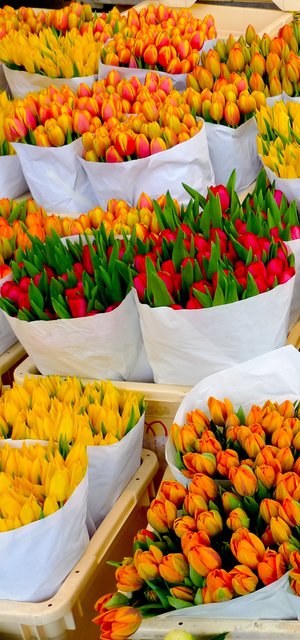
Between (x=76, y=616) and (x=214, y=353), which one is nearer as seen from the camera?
(x=76, y=616)

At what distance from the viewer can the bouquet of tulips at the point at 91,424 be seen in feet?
5.58

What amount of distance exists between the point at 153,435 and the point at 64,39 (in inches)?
67.6

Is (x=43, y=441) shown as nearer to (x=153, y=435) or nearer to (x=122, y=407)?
(x=122, y=407)

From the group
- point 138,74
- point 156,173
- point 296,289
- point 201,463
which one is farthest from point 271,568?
point 138,74

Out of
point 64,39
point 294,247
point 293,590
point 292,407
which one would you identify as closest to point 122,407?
point 292,407

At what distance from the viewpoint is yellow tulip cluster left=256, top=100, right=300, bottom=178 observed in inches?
88.5

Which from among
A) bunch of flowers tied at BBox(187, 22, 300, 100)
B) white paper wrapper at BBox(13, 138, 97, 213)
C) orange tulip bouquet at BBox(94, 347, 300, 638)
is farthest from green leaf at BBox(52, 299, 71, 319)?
bunch of flowers tied at BBox(187, 22, 300, 100)

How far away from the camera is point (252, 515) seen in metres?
1.45

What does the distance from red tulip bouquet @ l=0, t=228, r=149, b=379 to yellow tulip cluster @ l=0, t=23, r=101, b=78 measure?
3.75 ft

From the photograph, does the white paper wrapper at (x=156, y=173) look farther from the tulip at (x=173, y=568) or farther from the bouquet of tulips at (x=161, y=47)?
the tulip at (x=173, y=568)

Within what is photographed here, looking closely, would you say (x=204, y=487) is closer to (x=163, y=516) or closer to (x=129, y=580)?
(x=163, y=516)

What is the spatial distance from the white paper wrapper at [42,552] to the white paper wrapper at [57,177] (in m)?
1.24

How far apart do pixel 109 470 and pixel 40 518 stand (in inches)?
10.4

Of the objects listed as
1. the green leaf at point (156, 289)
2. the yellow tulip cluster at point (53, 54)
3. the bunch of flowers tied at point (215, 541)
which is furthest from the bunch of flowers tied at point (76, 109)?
the bunch of flowers tied at point (215, 541)
